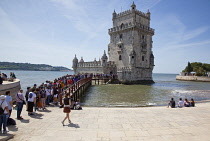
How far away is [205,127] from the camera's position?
7180 millimetres

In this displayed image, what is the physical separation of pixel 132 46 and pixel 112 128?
34005 millimetres

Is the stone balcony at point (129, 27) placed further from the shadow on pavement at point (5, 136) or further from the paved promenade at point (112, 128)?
the shadow on pavement at point (5, 136)

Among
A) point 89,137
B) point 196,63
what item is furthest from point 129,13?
point 196,63

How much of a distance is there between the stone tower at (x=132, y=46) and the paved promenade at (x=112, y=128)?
30583mm

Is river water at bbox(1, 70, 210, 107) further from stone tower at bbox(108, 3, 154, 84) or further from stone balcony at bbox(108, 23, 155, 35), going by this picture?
stone balcony at bbox(108, 23, 155, 35)

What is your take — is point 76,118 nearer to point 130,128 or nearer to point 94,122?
point 94,122

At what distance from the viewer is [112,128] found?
7.01 metres

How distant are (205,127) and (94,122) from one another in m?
5.35

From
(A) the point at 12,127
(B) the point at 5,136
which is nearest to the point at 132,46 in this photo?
(A) the point at 12,127

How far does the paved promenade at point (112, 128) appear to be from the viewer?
19.8ft

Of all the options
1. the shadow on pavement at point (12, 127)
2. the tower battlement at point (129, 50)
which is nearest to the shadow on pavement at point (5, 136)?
the shadow on pavement at point (12, 127)

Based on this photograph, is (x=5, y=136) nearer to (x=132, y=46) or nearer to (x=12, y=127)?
(x=12, y=127)

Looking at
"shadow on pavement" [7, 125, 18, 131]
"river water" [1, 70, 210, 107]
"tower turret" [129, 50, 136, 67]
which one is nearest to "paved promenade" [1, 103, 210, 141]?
"shadow on pavement" [7, 125, 18, 131]

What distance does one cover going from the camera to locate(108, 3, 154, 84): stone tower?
39125mm
